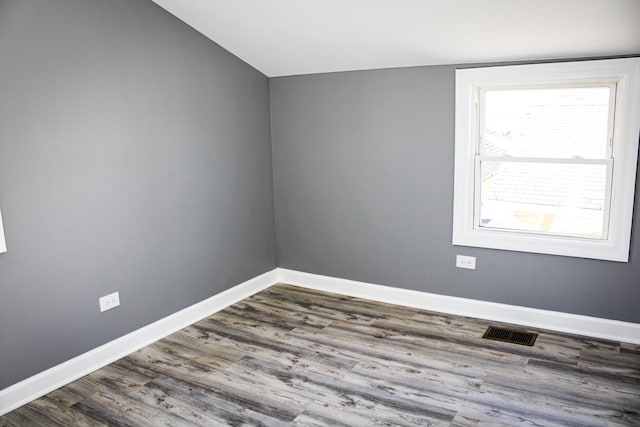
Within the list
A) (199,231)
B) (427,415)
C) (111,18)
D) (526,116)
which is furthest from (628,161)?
(111,18)

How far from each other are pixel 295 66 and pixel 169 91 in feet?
3.76

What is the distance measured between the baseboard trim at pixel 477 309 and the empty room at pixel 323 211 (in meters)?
0.02

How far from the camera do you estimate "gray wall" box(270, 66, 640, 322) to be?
3592 mm

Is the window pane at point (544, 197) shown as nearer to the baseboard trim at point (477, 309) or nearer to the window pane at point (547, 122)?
the window pane at point (547, 122)

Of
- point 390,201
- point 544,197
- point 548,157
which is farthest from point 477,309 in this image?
point 548,157

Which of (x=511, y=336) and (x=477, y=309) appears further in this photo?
(x=477, y=309)

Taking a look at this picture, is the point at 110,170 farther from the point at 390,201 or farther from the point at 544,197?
the point at 544,197

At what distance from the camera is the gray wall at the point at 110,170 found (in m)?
2.79

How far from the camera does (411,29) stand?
10.7ft

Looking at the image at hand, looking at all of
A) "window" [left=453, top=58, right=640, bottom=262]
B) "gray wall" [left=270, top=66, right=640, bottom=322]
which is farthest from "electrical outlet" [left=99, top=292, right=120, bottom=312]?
"window" [left=453, top=58, right=640, bottom=262]

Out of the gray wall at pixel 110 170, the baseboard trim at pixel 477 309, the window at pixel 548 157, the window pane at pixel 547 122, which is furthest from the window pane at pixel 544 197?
the gray wall at pixel 110 170

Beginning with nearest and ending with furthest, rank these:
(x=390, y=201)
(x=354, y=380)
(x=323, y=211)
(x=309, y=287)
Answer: (x=354, y=380), (x=390, y=201), (x=323, y=211), (x=309, y=287)

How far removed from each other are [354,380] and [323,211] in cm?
183

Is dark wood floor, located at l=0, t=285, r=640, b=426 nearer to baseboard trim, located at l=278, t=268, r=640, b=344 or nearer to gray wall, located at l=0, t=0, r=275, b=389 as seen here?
baseboard trim, located at l=278, t=268, r=640, b=344
